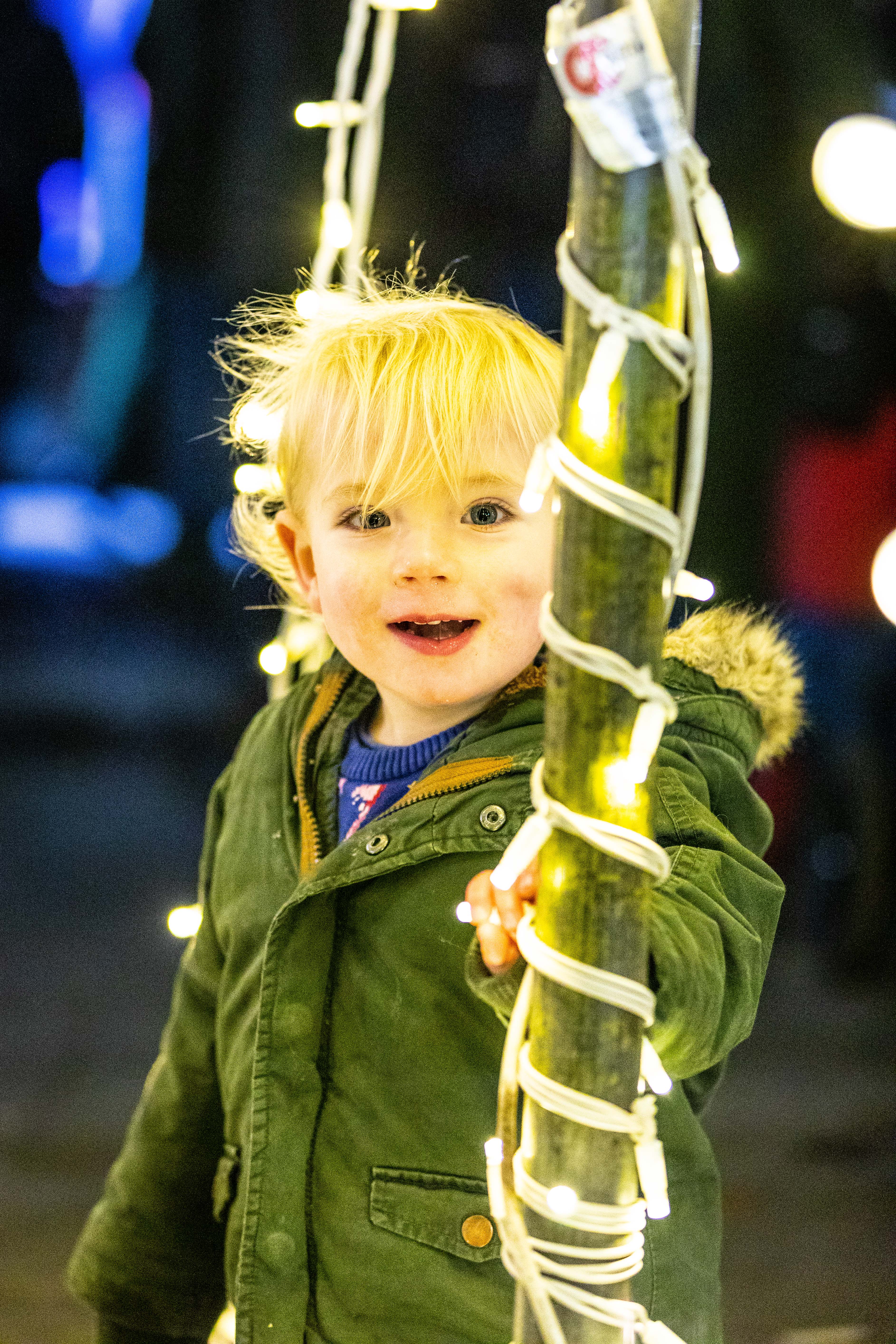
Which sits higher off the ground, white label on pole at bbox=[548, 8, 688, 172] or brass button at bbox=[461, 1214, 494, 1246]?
white label on pole at bbox=[548, 8, 688, 172]

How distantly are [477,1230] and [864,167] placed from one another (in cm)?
111

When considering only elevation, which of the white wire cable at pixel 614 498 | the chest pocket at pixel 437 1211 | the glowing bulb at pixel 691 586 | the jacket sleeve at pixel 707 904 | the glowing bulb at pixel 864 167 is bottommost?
the chest pocket at pixel 437 1211

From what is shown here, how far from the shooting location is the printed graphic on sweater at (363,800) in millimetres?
944

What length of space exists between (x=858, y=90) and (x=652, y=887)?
1934 mm

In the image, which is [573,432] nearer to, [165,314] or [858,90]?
[858,90]

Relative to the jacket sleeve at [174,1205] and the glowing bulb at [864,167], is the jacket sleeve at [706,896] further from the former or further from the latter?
the glowing bulb at [864,167]

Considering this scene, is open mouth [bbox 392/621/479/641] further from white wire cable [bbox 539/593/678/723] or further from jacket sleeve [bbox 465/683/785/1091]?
white wire cable [bbox 539/593/678/723]

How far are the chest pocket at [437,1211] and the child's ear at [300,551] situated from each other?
412mm

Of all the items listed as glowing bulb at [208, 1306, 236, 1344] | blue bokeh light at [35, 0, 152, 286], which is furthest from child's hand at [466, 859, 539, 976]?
blue bokeh light at [35, 0, 152, 286]

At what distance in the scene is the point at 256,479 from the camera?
1.10 m

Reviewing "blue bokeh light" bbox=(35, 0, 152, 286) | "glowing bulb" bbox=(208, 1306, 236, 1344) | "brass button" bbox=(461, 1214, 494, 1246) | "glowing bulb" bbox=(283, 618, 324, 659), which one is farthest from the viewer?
"blue bokeh light" bbox=(35, 0, 152, 286)

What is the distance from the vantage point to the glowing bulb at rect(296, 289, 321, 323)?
3.32 feet

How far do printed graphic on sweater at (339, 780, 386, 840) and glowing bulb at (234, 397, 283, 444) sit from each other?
0.89 feet

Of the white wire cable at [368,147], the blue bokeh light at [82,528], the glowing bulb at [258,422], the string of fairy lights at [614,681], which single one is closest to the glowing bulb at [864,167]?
the white wire cable at [368,147]
